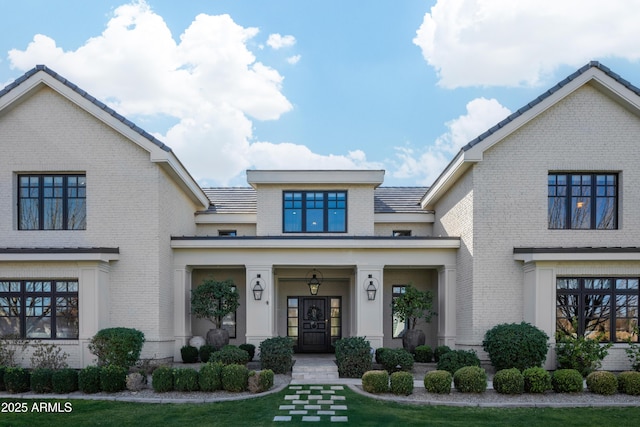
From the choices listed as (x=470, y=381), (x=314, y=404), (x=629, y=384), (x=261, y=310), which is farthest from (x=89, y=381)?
(x=629, y=384)

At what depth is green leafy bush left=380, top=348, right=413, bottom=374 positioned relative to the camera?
14.7 m

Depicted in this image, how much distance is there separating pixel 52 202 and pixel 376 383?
1152 centimetres

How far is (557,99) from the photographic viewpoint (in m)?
15.9

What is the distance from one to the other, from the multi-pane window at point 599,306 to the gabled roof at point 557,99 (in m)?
4.62

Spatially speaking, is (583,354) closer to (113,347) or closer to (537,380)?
(537,380)

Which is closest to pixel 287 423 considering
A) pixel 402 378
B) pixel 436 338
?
pixel 402 378

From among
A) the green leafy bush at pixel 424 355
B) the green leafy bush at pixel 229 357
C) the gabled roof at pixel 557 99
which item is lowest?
the green leafy bush at pixel 424 355

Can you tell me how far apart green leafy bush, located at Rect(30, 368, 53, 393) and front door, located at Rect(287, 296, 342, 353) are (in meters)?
10.1

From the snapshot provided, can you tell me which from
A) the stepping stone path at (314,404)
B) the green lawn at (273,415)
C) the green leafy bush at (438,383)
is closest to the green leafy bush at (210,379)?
the green lawn at (273,415)

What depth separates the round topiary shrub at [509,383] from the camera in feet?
41.0

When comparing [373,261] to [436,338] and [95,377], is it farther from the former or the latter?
[95,377]

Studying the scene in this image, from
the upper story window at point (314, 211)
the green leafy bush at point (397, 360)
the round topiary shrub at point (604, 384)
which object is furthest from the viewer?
the upper story window at point (314, 211)

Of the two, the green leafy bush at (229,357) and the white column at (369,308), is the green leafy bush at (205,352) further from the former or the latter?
the white column at (369,308)

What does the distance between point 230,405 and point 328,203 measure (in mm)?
10200
